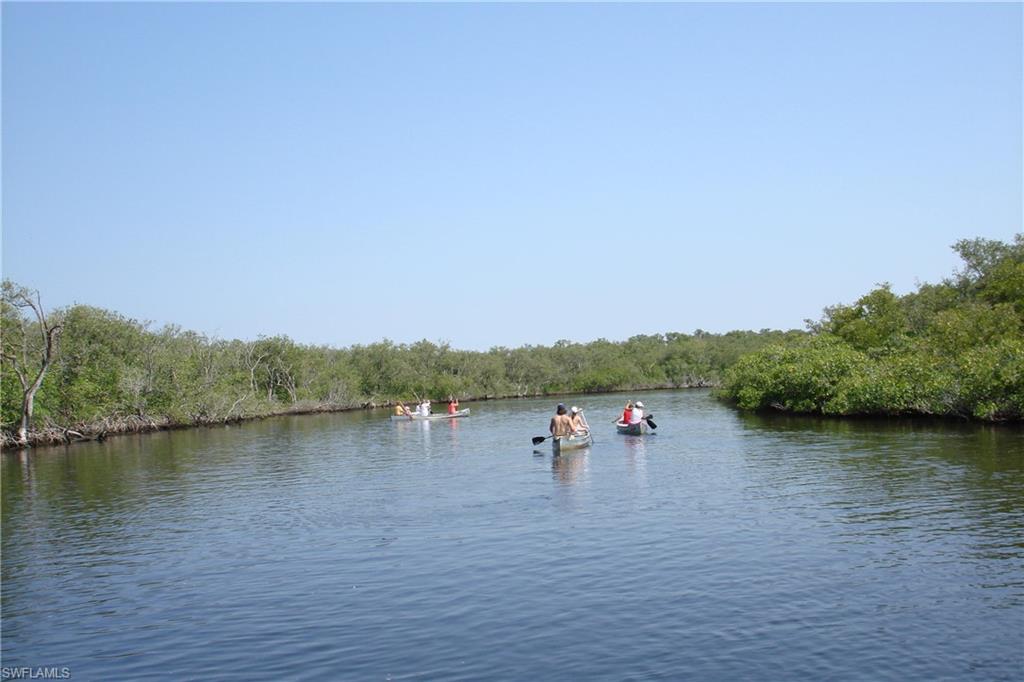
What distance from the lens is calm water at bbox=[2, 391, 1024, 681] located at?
36.5 ft

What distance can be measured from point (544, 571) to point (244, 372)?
75.8m

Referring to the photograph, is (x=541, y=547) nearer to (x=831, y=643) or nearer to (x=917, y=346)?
(x=831, y=643)

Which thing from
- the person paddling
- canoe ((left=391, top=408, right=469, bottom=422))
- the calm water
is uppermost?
the person paddling

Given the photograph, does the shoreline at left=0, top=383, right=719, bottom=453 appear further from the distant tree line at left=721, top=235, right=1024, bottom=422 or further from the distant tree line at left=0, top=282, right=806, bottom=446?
the distant tree line at left=721, top=235, right=1024, bottom=422

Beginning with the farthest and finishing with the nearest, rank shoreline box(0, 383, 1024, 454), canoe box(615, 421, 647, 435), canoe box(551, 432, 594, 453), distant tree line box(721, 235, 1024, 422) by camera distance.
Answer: shoreline box(0, 383, 1024, 454) → canoe box(615, 421, 647, 435) → distant tree line box(721, 235, 1024, 422) → canoe box(551, 432, 594, 453)

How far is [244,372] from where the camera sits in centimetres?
8612

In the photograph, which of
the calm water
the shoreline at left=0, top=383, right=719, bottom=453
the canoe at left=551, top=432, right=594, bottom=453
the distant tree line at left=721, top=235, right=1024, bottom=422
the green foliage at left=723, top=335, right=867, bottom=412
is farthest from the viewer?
the green foliage at left=723, top=335, right=867, bottom=412

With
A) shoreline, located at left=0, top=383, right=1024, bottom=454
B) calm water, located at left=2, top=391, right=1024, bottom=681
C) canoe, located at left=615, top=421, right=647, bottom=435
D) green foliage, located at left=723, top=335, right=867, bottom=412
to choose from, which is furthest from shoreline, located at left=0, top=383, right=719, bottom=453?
green foliage, located at left=723, top=335, right=867, bottom=412

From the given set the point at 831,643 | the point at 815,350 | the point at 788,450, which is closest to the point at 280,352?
the point at 815,350

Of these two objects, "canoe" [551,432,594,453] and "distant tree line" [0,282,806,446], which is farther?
"distant tree line" [0,282,806,446]

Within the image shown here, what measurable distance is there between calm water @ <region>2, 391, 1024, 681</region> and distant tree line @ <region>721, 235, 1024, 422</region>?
25.7 ft
